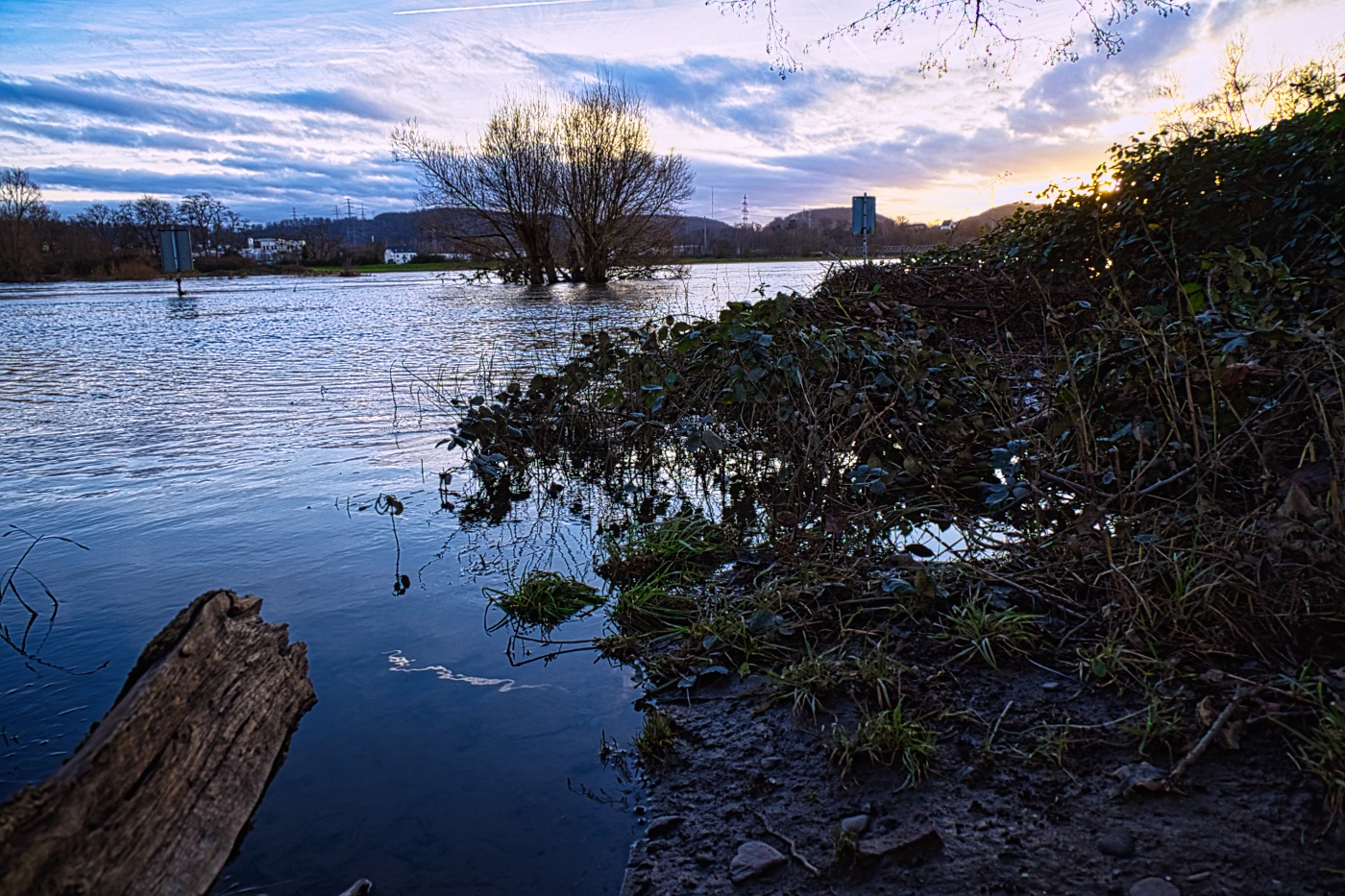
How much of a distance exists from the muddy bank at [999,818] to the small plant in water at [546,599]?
4.16ft

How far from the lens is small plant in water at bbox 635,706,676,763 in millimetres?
2840

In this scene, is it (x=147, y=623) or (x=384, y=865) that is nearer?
(x=384, y=865)

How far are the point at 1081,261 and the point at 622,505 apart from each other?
6.74 meters

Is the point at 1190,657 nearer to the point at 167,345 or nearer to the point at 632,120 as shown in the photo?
the point at 167,345

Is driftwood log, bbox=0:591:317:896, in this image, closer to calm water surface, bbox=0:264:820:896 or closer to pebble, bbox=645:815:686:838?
calm water surface, bbox=0:264:820:896

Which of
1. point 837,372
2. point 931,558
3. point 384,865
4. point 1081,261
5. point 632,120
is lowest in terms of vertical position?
point 384,865

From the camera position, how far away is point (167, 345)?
15.1m

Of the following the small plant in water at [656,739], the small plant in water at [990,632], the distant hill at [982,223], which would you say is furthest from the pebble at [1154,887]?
the distant hill at [982,223]

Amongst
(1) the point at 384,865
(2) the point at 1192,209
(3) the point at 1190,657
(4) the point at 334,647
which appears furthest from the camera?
(2) the point at 1192,209

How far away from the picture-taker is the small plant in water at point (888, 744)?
8.41 ft

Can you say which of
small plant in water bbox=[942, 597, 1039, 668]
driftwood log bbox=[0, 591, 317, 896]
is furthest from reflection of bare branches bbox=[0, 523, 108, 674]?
small plant in water bbox=[942, 597, 1039, 668]

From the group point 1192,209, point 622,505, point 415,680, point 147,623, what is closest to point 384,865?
point 415,680

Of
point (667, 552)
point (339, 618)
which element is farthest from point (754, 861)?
point (339, 618)

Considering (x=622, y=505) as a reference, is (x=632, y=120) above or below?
above
